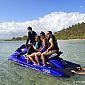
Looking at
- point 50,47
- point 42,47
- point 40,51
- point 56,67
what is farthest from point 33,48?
point 56,67

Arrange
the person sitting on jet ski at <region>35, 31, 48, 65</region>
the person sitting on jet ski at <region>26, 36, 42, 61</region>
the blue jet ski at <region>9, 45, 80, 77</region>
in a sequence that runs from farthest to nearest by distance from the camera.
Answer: the person sitting on jet ski at <region>26, 36, 42, 61</region>, the person sitting on jet ski at <region>35, 31, 48, 65</region>, the blue jet ski at <region>9, 45, 80, 77</region>

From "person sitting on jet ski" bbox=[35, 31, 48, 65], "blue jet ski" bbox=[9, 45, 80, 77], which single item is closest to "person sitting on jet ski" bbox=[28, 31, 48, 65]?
"person sitting on jet ski" bbox=[35, 31, 48, 65]

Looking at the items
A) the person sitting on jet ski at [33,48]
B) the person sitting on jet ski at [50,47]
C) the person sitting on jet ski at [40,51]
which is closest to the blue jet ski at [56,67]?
the person sitting on jet ski at [50,47]

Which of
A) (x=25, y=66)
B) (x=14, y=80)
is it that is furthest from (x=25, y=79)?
(x=25, y=66)

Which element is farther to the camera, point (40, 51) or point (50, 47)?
point (40, 51)

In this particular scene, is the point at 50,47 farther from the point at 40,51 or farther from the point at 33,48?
the point at 33,48

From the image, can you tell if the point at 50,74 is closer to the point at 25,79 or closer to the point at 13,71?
the point at 25,79

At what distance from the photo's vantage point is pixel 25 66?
14.1 meters

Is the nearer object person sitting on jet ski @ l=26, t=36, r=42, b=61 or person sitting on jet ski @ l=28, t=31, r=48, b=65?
person sitting on jet ski @ l=28, t=31, r=48, b=65

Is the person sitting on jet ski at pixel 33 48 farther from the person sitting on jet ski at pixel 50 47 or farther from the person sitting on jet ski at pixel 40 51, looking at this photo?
the person sitting on jet ski at pixel 50 47

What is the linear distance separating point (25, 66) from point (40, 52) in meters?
1.82

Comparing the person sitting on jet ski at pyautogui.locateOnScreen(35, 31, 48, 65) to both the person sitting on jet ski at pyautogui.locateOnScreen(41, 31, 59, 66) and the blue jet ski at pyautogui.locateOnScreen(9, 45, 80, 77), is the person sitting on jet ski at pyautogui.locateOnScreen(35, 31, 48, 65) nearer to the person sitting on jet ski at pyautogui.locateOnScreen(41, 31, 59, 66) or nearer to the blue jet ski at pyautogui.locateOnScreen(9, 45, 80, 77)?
the person sitting on jet ski at pyautogui.locateOnScreen(41, 31, 59, 66)

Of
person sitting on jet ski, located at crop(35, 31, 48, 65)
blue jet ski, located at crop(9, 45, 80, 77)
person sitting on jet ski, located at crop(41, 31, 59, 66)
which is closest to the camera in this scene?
blue jet ski, located at crop(9, 45, 80, 77)

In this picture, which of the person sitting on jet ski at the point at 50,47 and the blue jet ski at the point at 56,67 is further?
the person sitting on jet ski at the point at 50,47
